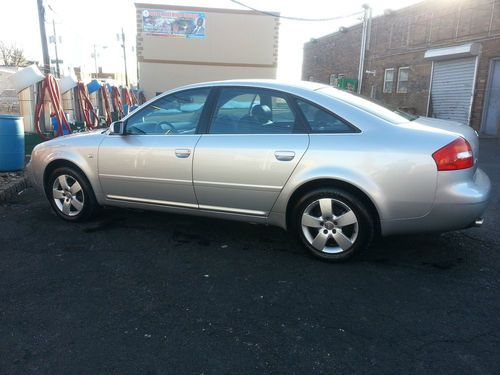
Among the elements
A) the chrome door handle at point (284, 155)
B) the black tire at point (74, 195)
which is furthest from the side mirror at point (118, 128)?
the chrome door handle at point (284, 155)

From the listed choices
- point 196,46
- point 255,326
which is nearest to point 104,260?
point 255,326

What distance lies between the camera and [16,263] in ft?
12.0

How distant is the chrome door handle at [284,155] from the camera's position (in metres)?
3.61

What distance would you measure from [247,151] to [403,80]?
19240 millimetres

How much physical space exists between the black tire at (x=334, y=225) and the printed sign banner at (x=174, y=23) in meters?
13.8

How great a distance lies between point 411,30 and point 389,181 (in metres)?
19.0

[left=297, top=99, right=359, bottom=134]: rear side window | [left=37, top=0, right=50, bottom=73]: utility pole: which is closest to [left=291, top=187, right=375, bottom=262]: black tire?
[left=297, top=99, right=359, bottom=134]: rear side window

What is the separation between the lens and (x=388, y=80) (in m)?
22.0

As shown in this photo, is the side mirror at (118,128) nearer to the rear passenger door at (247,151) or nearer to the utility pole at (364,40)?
the rear passenger door at (247,151)

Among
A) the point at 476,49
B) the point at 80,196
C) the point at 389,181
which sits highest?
the point at 476,49

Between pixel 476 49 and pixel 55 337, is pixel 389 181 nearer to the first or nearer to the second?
pixel 55 337

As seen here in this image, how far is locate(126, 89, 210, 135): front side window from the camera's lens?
4191 mm

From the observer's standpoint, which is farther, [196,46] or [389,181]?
[196,46]

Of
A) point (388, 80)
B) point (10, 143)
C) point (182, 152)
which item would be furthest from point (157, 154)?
point (388, 80)
